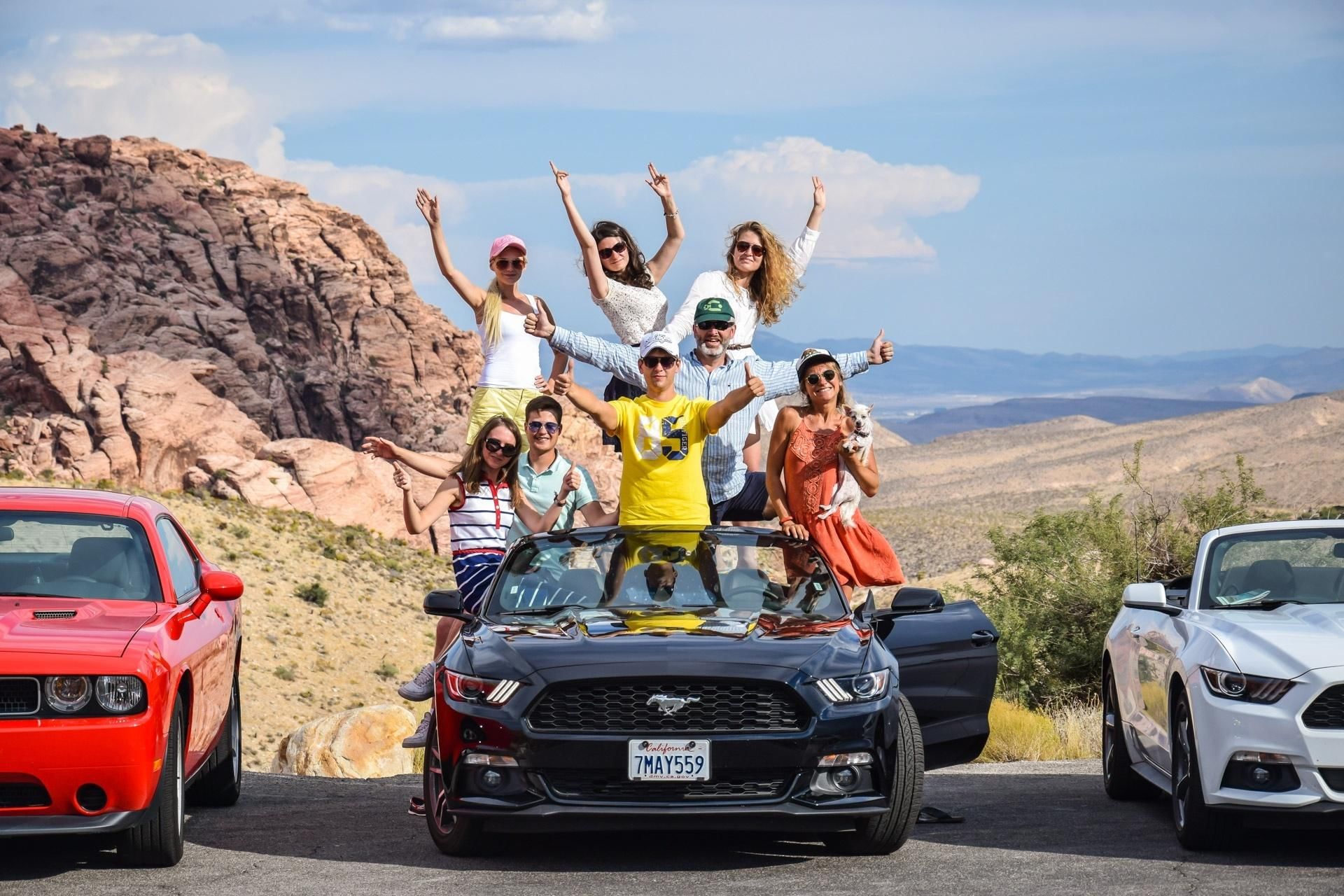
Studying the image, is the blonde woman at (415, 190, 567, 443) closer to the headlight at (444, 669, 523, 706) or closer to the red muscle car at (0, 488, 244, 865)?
the red muscle car at (0, 488, 244, 865)

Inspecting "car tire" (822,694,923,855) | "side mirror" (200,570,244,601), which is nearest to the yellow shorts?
"side mirror" (200,570,244,601)

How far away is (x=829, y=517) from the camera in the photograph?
10484 mm

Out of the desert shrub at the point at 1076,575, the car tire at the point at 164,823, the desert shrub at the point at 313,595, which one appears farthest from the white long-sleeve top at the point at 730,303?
the desert shrub at the point at 313,595

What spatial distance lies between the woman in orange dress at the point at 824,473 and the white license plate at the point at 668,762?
10.7ft

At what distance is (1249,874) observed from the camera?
24.6ft

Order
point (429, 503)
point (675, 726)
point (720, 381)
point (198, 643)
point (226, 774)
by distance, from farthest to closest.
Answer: point (720, 381)
point (429, 503)
point (226, 774)
point (198, 643)
point (675, 726)

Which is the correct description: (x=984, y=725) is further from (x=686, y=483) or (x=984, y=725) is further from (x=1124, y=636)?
(x=686, y=483)

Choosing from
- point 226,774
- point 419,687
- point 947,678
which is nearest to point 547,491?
point 419,687

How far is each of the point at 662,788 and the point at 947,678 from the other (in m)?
2.60

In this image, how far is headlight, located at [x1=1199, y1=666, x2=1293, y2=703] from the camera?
751 cm

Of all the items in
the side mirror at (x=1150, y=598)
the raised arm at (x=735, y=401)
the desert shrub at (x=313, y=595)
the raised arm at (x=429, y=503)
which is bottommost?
the desert shrub at (x=313, y=595)

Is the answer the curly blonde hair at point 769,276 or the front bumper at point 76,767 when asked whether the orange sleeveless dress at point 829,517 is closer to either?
the curly blonde hair at point 769,276

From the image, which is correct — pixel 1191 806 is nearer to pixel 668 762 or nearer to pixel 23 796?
pixel 668 762

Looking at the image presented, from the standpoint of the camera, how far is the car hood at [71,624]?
7219 mm
